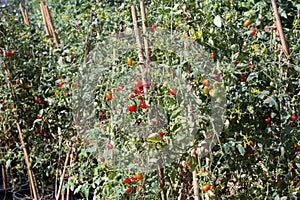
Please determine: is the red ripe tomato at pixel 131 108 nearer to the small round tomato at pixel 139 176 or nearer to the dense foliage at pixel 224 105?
the dense foliage at pixel 224 105

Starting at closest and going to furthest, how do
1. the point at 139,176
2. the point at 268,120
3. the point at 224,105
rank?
the point at 224,105 → the point at 139,176 → the point at 268,120

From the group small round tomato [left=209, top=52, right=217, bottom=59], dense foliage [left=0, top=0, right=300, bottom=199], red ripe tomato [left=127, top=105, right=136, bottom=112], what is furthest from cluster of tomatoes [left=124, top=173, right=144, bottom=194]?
small round tomato [left=209, top=52, right=217, bottom=59]

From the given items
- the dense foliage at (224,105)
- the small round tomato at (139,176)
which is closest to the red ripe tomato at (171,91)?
the dense foliage at (224,105)

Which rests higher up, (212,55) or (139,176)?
(212,55)

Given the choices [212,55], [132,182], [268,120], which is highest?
[212,55]

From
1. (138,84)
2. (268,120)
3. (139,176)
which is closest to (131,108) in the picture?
(138,84)

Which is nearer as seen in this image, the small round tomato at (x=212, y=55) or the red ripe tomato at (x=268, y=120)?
the small round tomato at (x=212, y=55)

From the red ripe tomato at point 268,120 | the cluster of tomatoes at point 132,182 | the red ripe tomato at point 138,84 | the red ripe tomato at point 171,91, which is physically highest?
the red ripe tomato at point 138,84

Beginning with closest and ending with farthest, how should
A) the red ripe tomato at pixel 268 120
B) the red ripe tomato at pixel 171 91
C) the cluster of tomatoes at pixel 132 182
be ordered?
the red ripe tomato at pixel 171 91
the cluster of tomatoes at pixel 132 182
the red ripe tomato at pixel 268 120

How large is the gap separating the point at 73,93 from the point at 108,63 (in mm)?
266

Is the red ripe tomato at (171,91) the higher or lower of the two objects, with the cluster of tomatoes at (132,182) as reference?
higher

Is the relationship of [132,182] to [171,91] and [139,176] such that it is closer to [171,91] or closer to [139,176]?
[139,176]

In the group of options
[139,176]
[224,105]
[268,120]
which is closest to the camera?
[224,105]

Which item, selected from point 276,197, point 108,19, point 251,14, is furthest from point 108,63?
point 276,197
